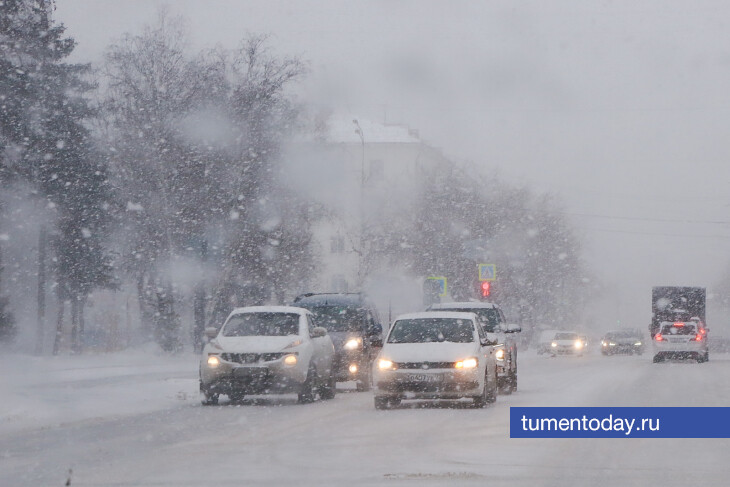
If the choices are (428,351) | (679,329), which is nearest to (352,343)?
(428,351)

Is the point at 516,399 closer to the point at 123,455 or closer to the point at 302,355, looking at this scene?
the point at 302,355

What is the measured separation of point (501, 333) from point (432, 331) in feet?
12.9

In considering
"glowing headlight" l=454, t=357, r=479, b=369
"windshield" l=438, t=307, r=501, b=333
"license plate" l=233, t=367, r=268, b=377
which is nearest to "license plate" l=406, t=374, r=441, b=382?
"glowing headlight" l=454, t=357, r=479, b=369

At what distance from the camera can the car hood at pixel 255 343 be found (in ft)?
71.6

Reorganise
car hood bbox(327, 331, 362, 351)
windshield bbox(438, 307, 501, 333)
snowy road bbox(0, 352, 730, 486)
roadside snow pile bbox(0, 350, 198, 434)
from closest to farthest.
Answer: snowy road bbox(0, 352, 730, 486)
roadside snow pile bbox(0, 350, 198, 434)
car hood bbox(327, 331, 362, 351)
windshield bbox(438, 307, 501, 333)

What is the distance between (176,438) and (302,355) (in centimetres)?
701

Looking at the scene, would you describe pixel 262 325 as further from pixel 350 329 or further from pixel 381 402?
pixel 350 329

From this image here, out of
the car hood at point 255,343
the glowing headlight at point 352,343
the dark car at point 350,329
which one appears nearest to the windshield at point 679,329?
the dark car at point 350,329

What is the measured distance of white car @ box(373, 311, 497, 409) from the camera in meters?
20.5

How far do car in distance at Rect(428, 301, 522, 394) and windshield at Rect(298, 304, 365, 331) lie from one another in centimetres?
165

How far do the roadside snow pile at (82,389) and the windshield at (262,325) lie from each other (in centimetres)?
143

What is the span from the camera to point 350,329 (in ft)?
88.1

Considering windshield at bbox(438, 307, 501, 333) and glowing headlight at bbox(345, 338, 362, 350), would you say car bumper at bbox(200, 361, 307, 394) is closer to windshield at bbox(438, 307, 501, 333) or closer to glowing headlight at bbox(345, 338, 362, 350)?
glowing headlight at bbox(345, 338, 362, 350)

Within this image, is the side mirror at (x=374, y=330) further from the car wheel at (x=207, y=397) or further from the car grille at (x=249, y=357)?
the car wheel at (x=207, y=397)
